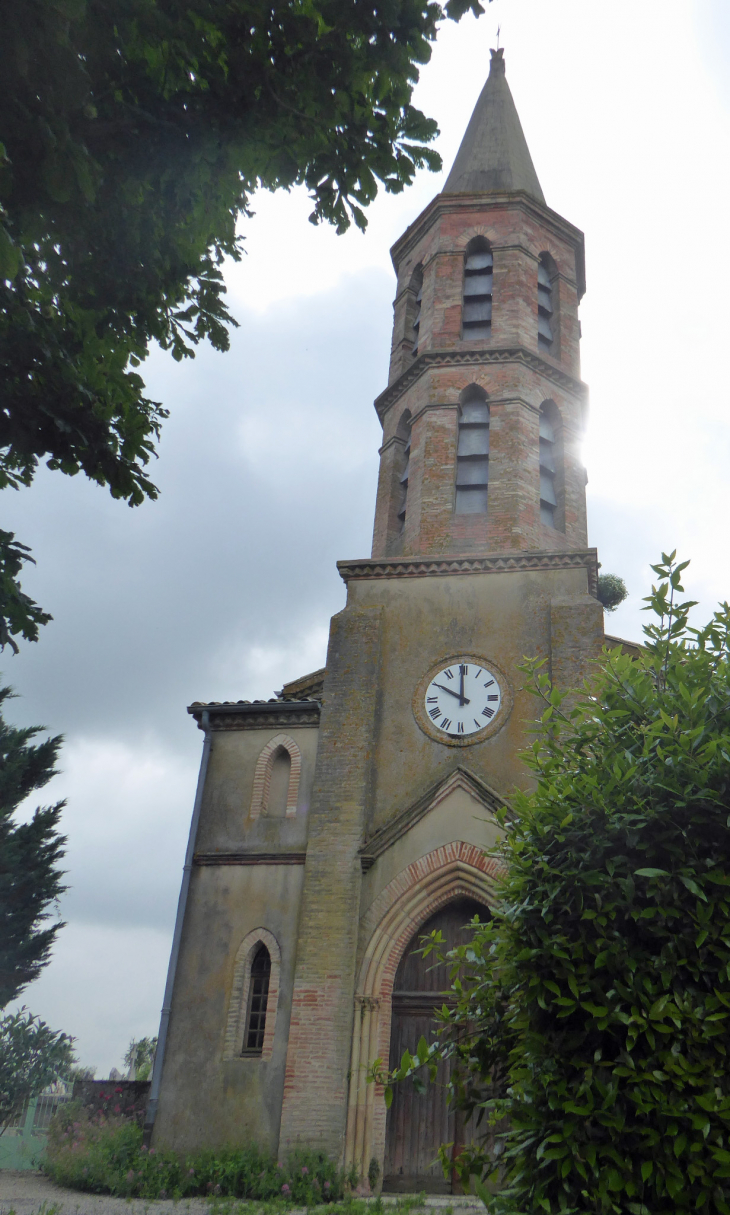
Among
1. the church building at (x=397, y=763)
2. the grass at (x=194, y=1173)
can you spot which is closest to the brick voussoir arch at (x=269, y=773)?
the church building at (x=397, y=763)

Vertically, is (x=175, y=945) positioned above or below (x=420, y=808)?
below

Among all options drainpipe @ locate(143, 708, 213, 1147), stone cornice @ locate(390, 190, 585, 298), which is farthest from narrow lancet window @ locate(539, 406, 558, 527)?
drainpipe @ locate(143, 708, 213, 1147)

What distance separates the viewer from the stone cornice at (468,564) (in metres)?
15.2

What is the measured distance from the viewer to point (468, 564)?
51.2ft

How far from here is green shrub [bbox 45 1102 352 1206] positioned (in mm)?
11656

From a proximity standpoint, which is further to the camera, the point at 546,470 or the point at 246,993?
the point at 546,470

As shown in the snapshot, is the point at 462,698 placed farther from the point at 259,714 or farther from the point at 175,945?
the point at 175,945

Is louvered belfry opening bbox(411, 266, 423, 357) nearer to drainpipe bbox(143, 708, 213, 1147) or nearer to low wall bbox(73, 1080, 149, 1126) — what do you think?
drainpipe bbox(143, 708, 213, 1147)

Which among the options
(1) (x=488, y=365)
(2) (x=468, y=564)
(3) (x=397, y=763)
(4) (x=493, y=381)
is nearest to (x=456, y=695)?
(3) (x=397, y=763)

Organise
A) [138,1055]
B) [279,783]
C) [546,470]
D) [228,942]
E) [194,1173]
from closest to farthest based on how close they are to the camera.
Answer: [194,1173] → [228,942] → [279,783] → [546,470] → [138,1055]

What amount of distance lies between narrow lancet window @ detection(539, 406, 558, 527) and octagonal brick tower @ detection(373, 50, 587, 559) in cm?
3

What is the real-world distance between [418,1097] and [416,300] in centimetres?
1460

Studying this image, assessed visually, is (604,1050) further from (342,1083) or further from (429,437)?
(429,437)

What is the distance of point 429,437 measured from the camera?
17.3 metres
